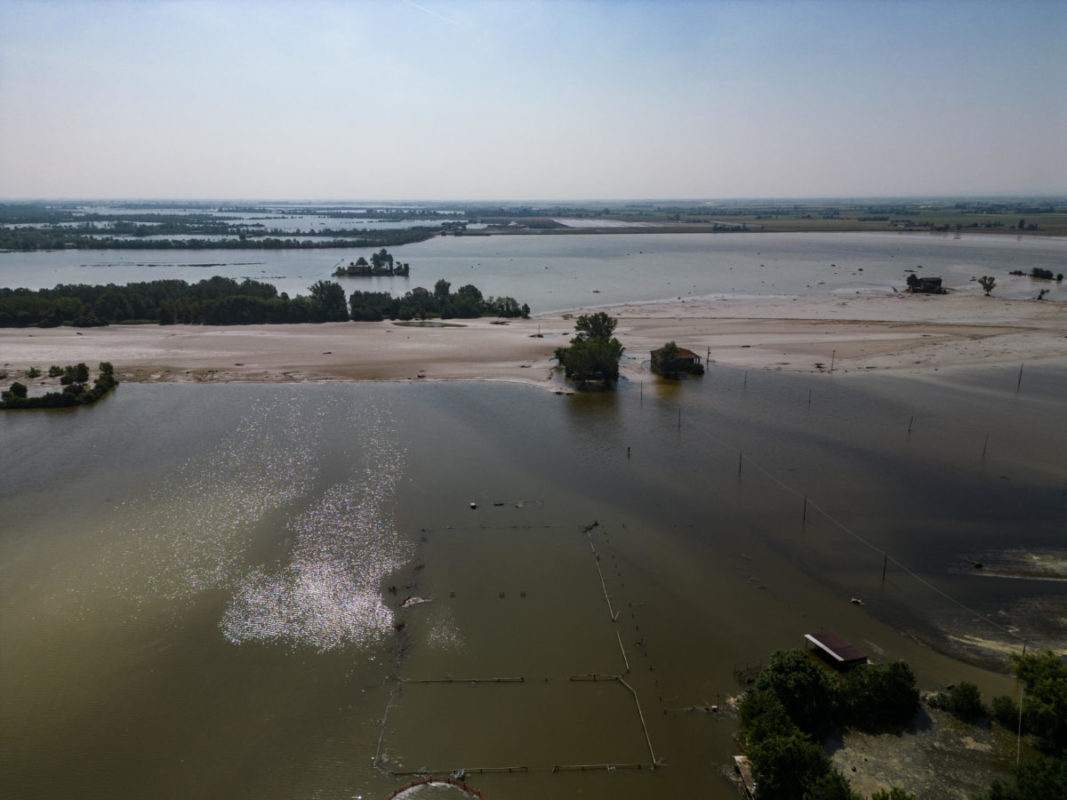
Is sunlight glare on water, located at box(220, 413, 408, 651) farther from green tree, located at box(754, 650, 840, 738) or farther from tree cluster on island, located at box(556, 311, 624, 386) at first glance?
tree cluster on island, located at box(556, 311, 624, 386)

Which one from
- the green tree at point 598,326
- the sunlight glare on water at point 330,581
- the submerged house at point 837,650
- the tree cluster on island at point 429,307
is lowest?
the sunlight glare on water at point 330,581

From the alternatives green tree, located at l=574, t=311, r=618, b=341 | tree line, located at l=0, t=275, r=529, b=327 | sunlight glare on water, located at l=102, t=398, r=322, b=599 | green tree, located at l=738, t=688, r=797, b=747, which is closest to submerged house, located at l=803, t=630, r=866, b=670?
green tree, located at l=738, t=688, r=797, b=747

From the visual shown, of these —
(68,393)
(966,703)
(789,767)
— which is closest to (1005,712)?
(966,703)

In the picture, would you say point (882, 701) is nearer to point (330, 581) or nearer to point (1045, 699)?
point (1045, 699)

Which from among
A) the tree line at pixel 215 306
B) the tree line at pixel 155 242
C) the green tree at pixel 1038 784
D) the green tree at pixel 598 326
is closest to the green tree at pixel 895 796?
the green tree at pixel 1038 784

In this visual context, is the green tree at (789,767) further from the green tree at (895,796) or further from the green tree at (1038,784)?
the green tree at (1038,784)

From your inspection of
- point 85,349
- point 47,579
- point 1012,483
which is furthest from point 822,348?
point 85,349
